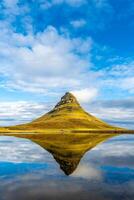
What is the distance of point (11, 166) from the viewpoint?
112ft

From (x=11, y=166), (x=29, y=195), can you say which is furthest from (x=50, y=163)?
(x=29, y=195)

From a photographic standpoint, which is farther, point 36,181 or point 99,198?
point 36,181

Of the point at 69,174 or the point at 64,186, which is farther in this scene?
the point at 69,174

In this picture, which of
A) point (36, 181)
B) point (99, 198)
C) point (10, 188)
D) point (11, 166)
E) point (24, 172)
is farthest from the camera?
point (11, 166)

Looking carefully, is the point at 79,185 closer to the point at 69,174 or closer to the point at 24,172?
the point at 69,174

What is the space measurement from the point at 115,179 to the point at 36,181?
6048 millimetres

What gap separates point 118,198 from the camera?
18609 millimetres

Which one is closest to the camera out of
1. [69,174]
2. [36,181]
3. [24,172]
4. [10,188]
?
[10,188]

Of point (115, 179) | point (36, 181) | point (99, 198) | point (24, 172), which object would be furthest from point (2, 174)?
point (99, 198)

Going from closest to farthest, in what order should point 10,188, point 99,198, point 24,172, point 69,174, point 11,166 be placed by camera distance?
Result: point 99,198 < point 10,188 < point 69,174 < point 24,172 < point 11,166

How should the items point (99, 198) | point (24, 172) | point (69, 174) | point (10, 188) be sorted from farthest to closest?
1. point (24, 172)
2. point (69, 174)
3. point (10, 188)
4. point (99, 198)

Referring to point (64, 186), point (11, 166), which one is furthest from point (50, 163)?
point (64, 186)

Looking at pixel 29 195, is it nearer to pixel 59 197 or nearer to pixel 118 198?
pixel 59 197

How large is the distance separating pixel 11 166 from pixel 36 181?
10456mm
